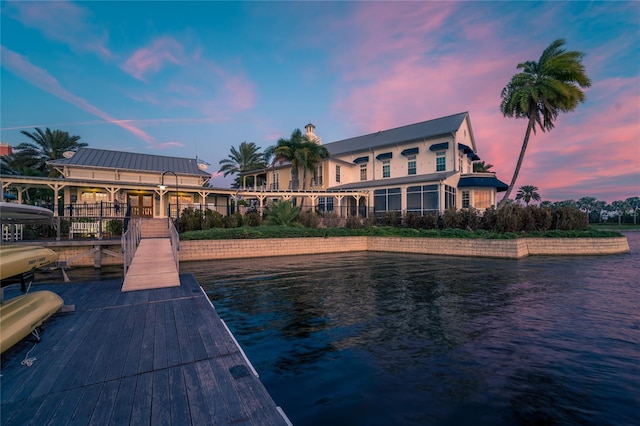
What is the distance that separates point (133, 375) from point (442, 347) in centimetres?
538

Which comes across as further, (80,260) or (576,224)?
(576,224)

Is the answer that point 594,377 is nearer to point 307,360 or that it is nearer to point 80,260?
point 307,360

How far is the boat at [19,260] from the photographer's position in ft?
13.1

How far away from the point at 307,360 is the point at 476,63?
20409mm

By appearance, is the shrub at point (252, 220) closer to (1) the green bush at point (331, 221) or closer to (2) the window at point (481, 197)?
(1) the green bush at point (331, 221)

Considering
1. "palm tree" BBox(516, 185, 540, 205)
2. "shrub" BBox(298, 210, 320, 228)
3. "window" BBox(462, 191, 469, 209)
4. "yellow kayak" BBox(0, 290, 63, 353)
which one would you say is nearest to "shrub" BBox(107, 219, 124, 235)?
"shrub" BBox(298, 210, 320, 228)

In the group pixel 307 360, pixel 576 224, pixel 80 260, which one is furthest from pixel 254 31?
pixel 576 224

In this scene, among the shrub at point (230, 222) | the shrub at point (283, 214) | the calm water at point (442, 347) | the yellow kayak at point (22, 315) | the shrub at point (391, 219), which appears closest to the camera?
the yellow kayak at point (22, 315)

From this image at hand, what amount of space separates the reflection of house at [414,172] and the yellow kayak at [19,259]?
2714 centimetres

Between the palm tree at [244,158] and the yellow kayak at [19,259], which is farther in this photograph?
the palm tree at [244,158]

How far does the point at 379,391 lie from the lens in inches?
166

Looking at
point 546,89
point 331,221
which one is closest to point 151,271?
point 331,221

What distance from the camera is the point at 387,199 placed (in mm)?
30891

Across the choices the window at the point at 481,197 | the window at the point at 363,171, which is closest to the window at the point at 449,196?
the window at the point at 481,197
